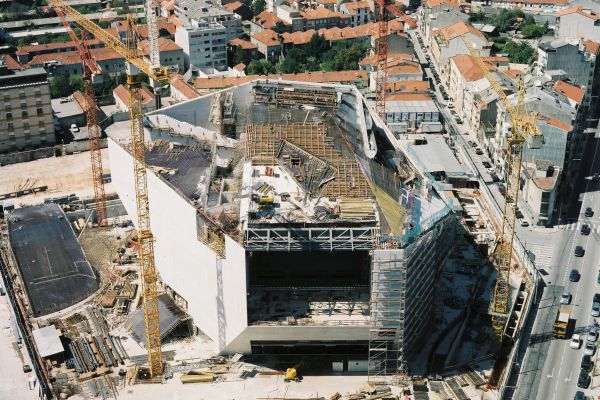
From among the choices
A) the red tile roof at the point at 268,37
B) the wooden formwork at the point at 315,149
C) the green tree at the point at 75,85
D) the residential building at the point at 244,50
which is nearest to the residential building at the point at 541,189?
the wooden formwork at the point at 315,149

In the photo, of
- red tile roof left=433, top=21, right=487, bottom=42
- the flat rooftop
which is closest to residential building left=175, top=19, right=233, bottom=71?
red tile roof left=433, top=21, right=487, bottom=42

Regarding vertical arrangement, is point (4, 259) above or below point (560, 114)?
below

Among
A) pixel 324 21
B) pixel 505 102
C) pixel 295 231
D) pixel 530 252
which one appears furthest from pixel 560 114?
pixel 324 21

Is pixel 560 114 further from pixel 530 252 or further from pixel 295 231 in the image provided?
pixel 295 231

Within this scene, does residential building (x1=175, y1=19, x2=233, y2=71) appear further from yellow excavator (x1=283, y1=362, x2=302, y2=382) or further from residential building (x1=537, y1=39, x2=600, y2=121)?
yellow excavator (x1=283, y1=362, x2=302, y2=382)

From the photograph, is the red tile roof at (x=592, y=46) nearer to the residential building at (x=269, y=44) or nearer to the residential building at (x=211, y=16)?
the residential building at (x=269, y=44)

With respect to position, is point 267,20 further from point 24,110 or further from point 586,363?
point 586,363

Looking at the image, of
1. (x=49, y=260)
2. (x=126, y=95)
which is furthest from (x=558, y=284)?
(x=126, y=95)
